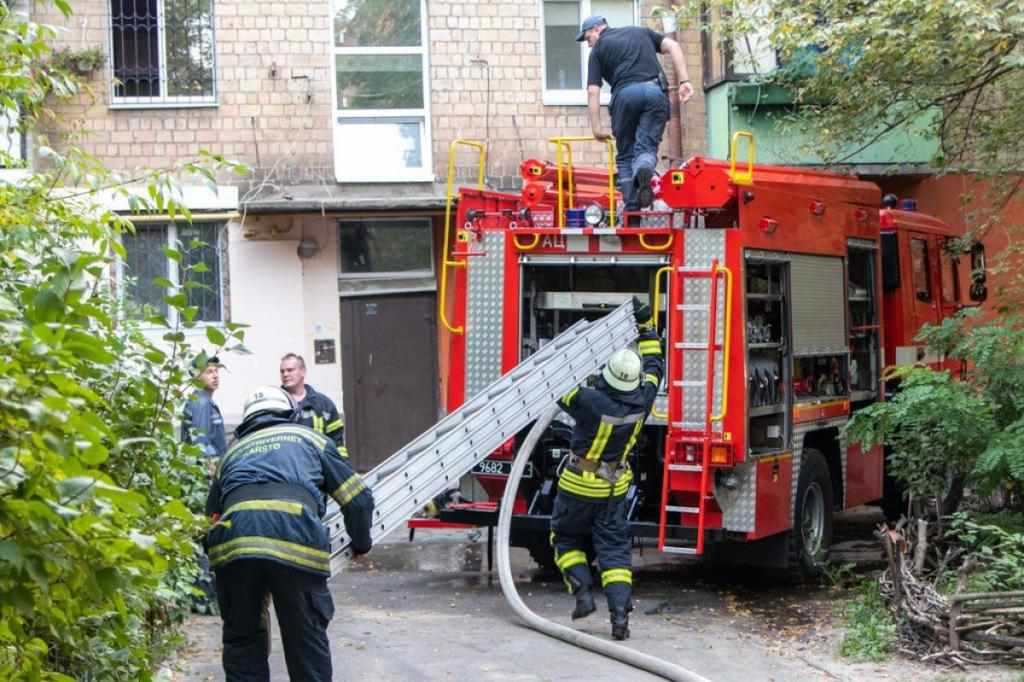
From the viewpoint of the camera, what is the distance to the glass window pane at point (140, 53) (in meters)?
16.8

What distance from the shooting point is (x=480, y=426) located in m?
8.41

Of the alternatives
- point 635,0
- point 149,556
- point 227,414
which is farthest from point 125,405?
point 635,0

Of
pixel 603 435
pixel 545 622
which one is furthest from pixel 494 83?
pixel 545 622

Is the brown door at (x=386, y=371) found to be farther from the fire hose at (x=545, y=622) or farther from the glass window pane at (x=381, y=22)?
the fire hose at (x=545, y=622)

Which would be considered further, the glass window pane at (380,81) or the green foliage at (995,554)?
the glass window pane at (380,81)

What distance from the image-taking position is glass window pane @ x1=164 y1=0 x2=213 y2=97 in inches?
661

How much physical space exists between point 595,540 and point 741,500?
1195mm

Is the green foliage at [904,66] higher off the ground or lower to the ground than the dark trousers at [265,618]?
higher

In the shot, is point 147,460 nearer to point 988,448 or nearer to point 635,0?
point 988,448

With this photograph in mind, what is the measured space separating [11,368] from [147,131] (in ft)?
46.4

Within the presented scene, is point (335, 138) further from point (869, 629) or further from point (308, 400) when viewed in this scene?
point (869, 629)

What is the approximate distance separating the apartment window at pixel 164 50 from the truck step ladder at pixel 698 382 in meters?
8.79

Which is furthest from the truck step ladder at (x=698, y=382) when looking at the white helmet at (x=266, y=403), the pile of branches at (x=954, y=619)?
the white helmet at (x=266, y=403)

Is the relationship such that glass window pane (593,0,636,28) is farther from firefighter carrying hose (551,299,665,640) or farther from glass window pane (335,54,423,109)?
firefighter carrying hose (551,299,665,640)
